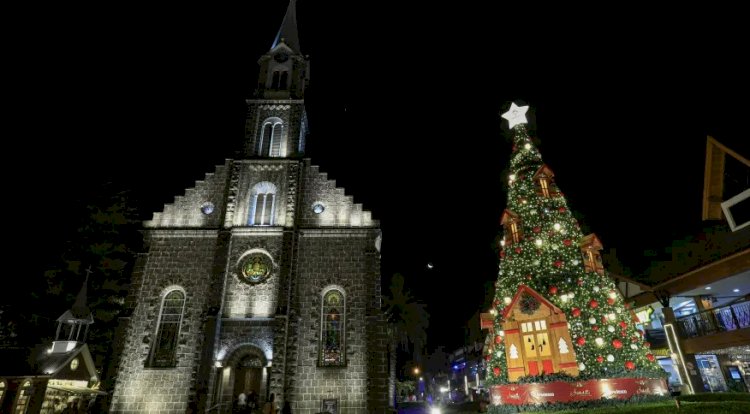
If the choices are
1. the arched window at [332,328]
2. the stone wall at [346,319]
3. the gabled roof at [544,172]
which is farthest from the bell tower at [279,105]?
the gabled roof at [544,172]

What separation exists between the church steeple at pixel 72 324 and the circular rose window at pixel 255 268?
8.26m

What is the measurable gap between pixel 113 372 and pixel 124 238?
12461 mm

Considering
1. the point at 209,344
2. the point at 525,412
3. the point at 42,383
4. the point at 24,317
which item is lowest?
the point at 525,412

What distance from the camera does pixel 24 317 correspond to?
22.2 m

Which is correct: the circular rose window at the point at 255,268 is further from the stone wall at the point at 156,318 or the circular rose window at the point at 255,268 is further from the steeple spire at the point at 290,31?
the steeple spire at the point at 290,31

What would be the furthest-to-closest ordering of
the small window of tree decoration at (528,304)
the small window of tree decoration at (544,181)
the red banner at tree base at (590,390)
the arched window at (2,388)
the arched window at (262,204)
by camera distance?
the arched window at (262,204) < the arched window at (2,388) < the small window of tree decoration at (544,181) < the small window of tree decoration at (528,304) < the red banner at tree base at (590,390)

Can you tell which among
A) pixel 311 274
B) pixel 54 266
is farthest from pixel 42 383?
pixel 311 274

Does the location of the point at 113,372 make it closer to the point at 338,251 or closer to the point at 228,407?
the point at 228,407

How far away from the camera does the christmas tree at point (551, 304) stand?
505 inches

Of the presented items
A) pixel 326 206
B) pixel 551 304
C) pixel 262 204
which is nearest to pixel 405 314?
pixel 326 206

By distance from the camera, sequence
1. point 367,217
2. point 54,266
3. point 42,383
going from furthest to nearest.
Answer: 1. point 54,266
2. point 367,217
3. point 42,383

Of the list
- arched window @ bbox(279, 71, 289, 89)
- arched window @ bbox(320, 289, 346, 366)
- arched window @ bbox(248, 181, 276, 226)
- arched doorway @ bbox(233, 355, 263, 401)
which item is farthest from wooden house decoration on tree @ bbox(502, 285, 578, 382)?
arched window @ bbox(279, 71, 289, 89)

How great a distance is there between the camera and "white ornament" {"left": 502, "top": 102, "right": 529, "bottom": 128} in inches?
680

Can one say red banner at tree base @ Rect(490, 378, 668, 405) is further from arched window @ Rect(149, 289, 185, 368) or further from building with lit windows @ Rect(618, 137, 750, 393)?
arched window @ Rect(149, 289, 185, 368)
